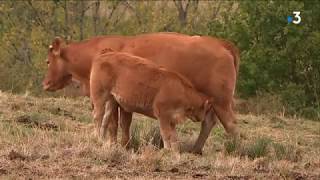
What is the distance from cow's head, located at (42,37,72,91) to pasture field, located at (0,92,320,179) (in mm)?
629

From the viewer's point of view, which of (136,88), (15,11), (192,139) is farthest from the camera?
(15,11)

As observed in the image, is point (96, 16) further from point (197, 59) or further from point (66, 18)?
point (197, 59)

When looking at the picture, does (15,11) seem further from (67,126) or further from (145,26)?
(67,126)

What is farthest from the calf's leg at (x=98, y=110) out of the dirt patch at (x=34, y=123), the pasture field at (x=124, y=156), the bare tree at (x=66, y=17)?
the bare tree at (x=66, y=17)

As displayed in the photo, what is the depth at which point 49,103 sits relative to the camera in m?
14.2

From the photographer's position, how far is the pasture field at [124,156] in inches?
305

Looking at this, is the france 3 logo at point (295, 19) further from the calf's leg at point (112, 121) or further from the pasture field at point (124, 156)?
the calf's leg at point (112, 121)

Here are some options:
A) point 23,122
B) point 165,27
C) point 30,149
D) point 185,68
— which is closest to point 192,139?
point 185,68

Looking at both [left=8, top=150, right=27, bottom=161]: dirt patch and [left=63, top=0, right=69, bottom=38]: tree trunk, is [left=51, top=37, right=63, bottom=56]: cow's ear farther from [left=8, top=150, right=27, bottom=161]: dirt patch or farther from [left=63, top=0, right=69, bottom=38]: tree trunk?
[left=63, top=0, right=69, bottom=38]: tree trunk

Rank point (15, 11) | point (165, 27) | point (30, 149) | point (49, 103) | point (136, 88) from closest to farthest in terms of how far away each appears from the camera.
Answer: point (30, 149) < point (136, 88) < point (49, 103) < point (165, 27) < point (15, 11)

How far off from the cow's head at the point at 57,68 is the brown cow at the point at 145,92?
1.33m

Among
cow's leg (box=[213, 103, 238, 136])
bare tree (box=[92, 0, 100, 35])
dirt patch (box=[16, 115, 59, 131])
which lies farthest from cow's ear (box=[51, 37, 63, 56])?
bare tree (box=[92, 0, 100, 35])

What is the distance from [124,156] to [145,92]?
4.63 feet

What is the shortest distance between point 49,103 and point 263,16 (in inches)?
383
